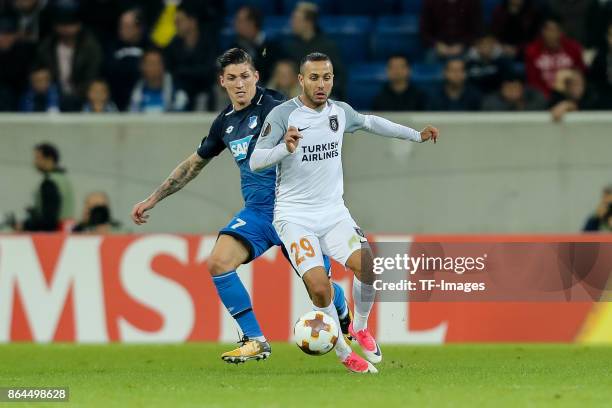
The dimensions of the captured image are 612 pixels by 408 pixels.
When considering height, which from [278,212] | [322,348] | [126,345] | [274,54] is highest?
[274,54]

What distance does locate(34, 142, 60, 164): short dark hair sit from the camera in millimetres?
15891

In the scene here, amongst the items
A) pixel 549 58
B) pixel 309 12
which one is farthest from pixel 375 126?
pixel 549 58

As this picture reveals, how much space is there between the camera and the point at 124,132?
16.1 meters

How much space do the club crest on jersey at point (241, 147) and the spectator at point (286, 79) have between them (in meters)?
5.04

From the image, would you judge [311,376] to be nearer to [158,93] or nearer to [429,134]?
[429,134]

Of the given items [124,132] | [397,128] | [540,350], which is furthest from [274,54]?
[397,128]

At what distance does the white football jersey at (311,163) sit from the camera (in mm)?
9914

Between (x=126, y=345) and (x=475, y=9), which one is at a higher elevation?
(x=475, y=9)

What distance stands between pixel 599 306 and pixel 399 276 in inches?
76.1

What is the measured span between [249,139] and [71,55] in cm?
679

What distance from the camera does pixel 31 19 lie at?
17.8 metres

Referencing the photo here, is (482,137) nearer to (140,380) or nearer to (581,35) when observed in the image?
(581,35)

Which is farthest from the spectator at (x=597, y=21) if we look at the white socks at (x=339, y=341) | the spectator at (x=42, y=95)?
the white socks at (x=339, y=341)

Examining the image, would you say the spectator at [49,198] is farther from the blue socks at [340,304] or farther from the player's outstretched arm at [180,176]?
the blue socks at [340,304]
